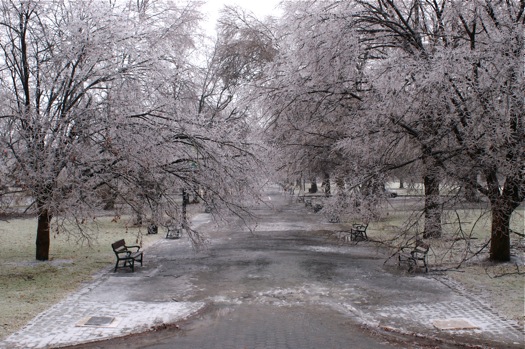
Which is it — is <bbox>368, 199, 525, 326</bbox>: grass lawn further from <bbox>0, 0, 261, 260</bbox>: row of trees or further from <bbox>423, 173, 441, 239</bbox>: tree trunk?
<bbox>0, 0, 261, 260</bbox>: row of trees

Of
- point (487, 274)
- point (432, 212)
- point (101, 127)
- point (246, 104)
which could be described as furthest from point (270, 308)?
point (246, 104)

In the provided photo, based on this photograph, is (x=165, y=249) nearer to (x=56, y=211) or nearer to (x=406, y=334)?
(x=56, y=211)

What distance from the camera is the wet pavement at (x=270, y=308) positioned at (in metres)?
7.66

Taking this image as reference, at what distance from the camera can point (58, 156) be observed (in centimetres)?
1145

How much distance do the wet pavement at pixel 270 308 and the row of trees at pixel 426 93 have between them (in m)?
1.86

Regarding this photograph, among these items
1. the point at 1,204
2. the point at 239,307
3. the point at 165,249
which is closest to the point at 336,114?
the point at 165,249

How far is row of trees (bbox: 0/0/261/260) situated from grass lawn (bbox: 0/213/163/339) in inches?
39.0

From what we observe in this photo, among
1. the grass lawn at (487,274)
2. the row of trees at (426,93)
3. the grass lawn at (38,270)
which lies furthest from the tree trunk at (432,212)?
the grass lawn at (38,270)

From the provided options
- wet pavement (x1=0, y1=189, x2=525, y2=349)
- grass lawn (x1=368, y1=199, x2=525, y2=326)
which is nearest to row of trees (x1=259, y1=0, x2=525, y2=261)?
grass lawn (x1=368, y1=199, x2=525, y2=326)

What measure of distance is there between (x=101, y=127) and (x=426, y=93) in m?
8.09

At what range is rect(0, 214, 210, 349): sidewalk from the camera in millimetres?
7595

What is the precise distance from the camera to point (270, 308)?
9.45m

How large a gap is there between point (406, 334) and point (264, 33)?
1719 centimetres

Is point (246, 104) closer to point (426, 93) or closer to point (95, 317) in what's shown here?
point (426, 93)
